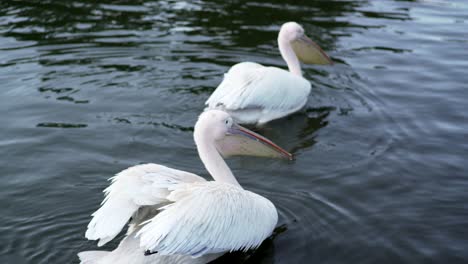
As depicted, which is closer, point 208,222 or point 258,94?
point 208,222

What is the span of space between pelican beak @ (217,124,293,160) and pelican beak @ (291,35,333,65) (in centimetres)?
292

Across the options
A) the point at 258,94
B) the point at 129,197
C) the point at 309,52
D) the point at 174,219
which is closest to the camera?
the point at 174,219

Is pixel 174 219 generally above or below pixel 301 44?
below

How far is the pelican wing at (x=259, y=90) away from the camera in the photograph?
21.9 ft

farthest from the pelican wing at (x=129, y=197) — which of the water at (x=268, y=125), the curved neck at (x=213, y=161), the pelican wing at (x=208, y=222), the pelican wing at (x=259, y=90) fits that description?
the pelican wing at (x=259, y=90)

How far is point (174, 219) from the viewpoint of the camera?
3.96m

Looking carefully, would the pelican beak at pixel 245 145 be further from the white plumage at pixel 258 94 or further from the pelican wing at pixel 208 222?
the white plumage at pixel 258 94

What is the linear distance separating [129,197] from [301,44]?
4.27m

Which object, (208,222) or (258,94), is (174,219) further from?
(258,94)

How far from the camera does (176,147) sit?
626 centimetres

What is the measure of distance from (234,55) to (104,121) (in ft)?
8.33

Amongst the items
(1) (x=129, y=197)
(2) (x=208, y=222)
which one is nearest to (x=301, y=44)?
(2) (x=208, y=222)

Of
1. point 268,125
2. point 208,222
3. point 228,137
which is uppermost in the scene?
point 228,137

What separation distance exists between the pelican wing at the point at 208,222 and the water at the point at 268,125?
29cm
